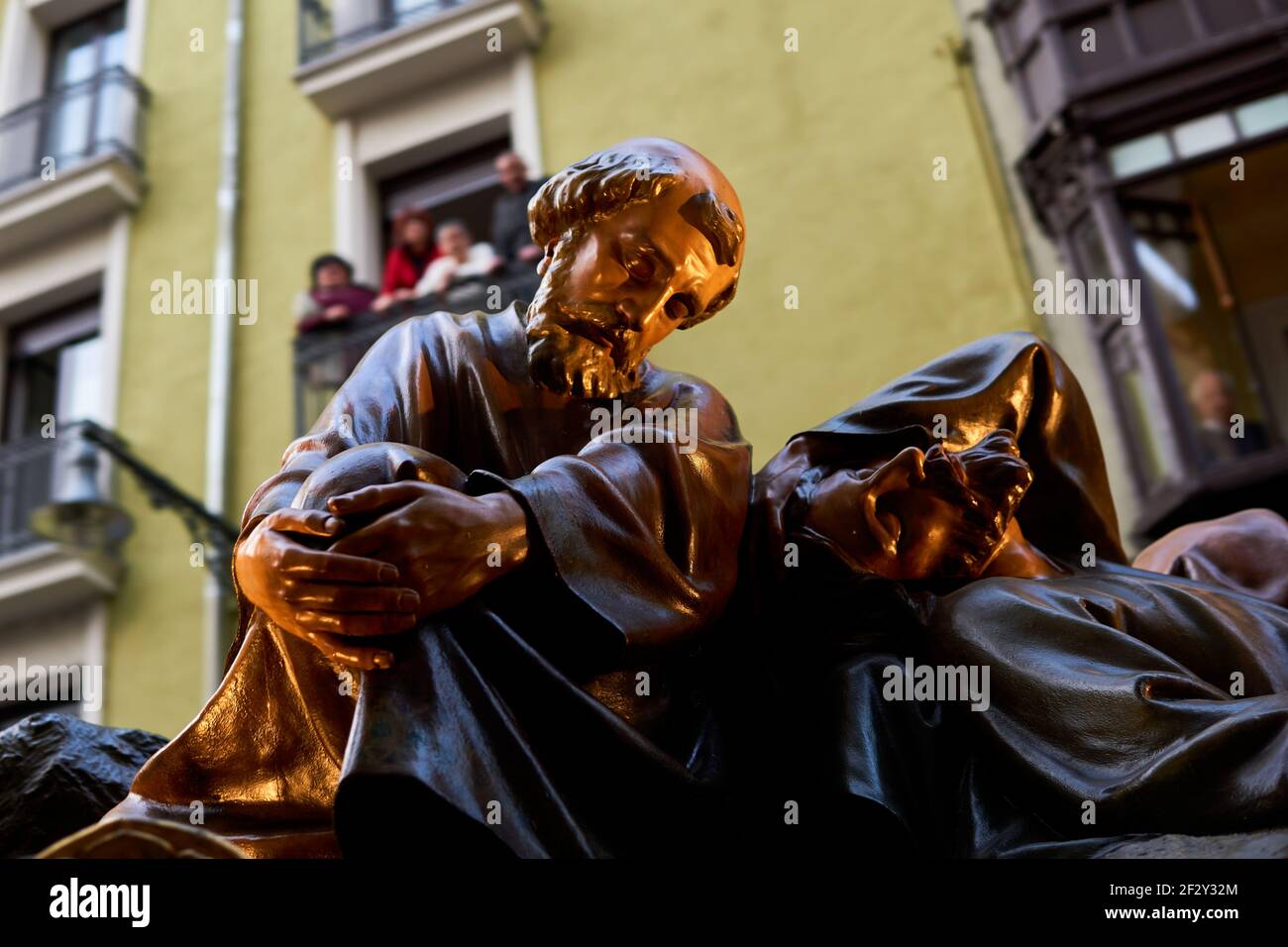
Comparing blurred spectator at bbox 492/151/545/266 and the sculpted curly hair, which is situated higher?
blurred spectator at bbox 492/151/545/266

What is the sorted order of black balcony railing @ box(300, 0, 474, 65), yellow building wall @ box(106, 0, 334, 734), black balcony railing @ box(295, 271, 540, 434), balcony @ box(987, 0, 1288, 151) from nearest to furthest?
1. balcony @ box(987, 0, 1288, 151)
2. black balcony railing @ box(295, 271, 540, 434)
3. yellow building wall @ box(106, 0, 334, 734)
4. black balcony railing @ box(300, 0, 474, 65)

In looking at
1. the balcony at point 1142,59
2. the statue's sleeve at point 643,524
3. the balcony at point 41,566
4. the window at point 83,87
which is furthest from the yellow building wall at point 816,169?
the statue's sleeve at point 643,524

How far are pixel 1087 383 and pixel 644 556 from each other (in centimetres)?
727

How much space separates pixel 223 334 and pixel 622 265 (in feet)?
31.4

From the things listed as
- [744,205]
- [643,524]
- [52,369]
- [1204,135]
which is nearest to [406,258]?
[744,205]

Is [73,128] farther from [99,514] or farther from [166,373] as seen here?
[99,514]

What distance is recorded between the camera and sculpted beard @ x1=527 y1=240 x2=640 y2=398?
228 centimetres

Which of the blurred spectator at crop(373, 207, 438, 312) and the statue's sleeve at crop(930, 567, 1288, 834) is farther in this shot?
the blurred spectator at crop(373, 207, 438, 312)

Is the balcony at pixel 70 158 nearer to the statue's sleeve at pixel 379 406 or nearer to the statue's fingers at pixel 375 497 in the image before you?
the statue's sleeve at pixel 379 406

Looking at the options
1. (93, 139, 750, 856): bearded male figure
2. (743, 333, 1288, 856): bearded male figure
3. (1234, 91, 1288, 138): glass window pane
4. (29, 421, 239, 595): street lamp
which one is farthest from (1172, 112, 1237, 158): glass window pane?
(93, 139, 750, 856): bearded male figure

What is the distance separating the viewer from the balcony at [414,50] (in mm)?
11180

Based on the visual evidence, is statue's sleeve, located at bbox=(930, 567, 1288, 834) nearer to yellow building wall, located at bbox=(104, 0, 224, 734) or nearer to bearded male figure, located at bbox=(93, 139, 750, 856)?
bearded male figure, located at bbox=(93, 139, 750, 856)

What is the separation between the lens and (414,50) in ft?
36.7
